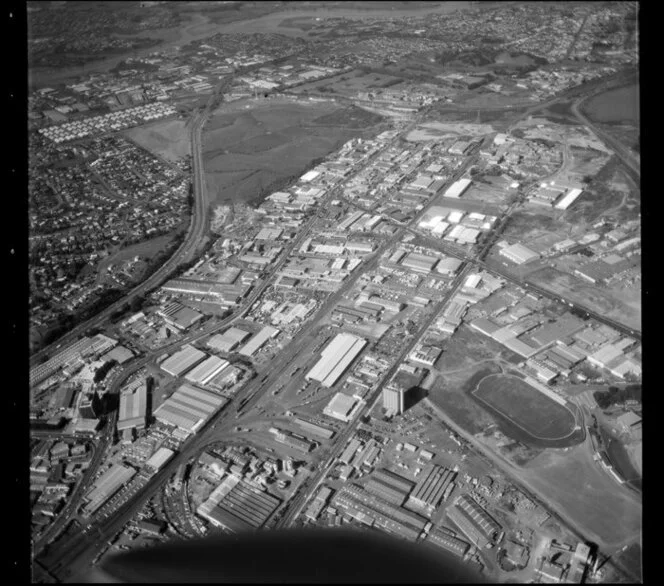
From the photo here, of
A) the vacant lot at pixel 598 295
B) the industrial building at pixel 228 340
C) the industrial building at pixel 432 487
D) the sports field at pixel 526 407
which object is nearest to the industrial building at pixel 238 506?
the industrial building at pixel 432 487

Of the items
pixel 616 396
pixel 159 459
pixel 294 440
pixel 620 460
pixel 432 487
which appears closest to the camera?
pixel 432 487

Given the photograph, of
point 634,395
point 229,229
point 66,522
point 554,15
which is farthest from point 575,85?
point 66,522

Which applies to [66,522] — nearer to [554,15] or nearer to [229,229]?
[229,229]

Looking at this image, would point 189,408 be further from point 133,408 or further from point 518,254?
point 518,254

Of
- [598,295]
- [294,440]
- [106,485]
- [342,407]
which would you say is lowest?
[106,485]

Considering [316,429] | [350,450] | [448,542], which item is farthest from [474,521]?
[316,429]
